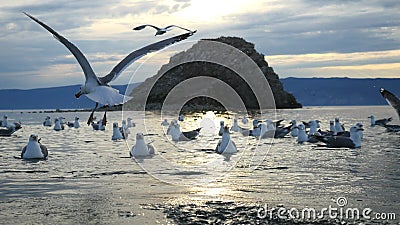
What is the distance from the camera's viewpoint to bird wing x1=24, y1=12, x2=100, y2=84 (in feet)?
36.5

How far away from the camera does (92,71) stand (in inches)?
479

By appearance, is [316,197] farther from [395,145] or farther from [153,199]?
[395,145]

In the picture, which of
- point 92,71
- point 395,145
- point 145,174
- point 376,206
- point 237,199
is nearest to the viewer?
point 376,206

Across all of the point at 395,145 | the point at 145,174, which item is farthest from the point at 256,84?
the point at 145,174

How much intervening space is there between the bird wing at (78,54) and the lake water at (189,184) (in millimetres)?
2226

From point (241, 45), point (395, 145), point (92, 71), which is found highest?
point (241, 45)

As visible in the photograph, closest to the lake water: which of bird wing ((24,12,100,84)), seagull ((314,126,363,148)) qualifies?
seagull ((314,126,363,148))

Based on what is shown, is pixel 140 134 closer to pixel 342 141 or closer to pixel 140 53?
pixel 140 53

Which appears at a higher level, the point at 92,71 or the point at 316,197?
the point at 92,71

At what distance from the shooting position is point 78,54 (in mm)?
11781

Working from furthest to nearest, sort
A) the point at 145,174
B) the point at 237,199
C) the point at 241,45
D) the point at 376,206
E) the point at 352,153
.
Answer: the point at 241,45, the point at 352,153, the point at 145,174, the point at 237,199, the point at 376,206

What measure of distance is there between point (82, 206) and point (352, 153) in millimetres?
10855

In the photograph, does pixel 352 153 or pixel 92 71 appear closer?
pixel 92 71

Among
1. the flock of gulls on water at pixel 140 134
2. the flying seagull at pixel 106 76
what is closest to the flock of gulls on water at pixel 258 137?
the flock of gulls on water at pixel 140 134
